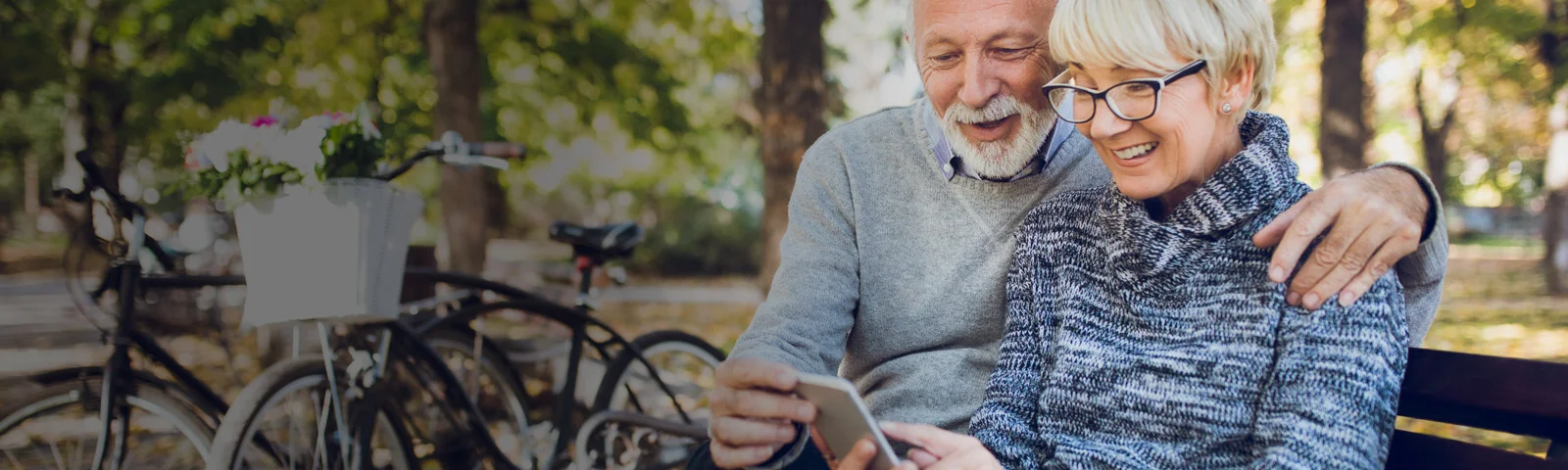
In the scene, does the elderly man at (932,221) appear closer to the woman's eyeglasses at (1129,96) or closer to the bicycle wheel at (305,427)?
the woman's eyeglasses at (1129,96)

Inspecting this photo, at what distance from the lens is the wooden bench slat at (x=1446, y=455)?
5.41 ft

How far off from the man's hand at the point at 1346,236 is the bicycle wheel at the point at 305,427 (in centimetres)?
236

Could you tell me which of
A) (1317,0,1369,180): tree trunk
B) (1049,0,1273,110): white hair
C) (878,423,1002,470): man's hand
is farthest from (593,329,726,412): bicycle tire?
(1317,0,1369,180): tree trunk

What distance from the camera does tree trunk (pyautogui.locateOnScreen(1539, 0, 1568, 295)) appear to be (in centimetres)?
1001

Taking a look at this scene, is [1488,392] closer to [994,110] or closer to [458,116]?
[994,110]

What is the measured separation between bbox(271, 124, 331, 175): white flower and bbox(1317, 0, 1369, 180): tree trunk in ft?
25.7

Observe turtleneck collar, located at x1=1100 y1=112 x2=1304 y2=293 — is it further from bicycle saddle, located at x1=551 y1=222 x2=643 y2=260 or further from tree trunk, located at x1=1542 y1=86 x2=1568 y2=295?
tree trunk, located at x1=1542 y1=86 x2=1568 y2=295

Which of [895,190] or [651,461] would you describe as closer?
[895,190]

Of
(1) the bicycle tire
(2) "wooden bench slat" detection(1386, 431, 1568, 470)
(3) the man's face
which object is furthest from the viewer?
(1) the bicycle tire

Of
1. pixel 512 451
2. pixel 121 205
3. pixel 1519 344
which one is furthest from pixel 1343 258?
pixel 1519 344

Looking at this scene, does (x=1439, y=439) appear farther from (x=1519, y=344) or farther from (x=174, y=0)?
(x=174, y=0)

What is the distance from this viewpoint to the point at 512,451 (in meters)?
5.33

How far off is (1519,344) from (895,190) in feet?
29.2

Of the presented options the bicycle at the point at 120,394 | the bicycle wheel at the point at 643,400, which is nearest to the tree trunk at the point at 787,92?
the bicycle wheel at the point at 643,400
